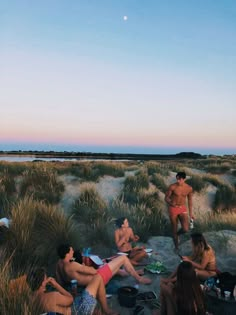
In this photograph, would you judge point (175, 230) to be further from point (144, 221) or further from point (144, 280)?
point (144, 280)

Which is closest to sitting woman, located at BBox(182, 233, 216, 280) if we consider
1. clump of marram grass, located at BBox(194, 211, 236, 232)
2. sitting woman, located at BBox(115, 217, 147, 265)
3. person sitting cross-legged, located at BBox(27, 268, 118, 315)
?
person sitting cross-legged, located at BBox(27, 268, 118, 315)

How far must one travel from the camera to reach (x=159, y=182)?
17.6 meters

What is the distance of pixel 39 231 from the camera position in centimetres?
828

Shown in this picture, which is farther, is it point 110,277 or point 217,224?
point 217,224

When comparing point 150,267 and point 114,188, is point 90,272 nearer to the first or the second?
point 150,267

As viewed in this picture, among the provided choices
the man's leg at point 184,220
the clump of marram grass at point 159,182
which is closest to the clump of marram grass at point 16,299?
the man's leg at point 184,220

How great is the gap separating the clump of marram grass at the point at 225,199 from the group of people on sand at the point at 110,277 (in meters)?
9.18

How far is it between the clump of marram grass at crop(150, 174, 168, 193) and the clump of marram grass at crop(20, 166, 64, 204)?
4.39 m

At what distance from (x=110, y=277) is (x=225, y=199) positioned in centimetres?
1163

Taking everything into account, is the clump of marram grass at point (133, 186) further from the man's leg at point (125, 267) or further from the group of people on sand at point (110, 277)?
the man's leg at point (125, 267)

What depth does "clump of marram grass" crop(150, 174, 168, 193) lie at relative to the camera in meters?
17.2

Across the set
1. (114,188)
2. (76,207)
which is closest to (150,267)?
Answer: (76,207)

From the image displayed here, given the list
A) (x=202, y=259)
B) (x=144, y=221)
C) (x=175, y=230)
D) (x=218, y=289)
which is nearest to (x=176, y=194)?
(x=175, y=230)

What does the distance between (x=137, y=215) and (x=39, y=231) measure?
3.87 metres
